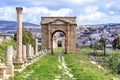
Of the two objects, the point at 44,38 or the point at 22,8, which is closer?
the point at 22,8

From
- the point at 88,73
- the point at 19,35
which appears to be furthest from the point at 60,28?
the point at 88,73

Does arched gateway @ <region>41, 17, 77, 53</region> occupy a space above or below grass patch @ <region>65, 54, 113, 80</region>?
above

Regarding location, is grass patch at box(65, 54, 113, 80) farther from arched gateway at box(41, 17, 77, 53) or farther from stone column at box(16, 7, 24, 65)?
arched gateway at box(41, 17, 77, 53)

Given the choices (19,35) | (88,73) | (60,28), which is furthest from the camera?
(60,28)

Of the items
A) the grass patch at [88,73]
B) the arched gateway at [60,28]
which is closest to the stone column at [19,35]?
the grass patch at [88,73]

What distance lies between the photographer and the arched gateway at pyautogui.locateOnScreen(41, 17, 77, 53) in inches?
2606

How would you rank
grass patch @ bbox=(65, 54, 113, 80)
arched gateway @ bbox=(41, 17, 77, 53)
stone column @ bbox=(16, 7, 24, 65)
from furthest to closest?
1. arched gateway @ bbox=(41, 17, 77, 53)
2. stone column @ bbox=(16, 7, 24, 65)
3. grass patch @ bbox=(65, 54, 113, 80)

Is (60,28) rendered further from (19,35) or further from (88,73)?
(88,73)

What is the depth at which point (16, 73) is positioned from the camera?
976 inches

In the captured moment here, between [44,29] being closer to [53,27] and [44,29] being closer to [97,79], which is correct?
[53,27]

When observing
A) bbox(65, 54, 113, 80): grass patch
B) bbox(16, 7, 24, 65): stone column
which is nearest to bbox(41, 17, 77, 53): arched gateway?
bbox(65, 54, 113, 80): grass patch

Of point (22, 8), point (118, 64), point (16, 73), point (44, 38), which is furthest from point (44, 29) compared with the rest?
point (16, 73)

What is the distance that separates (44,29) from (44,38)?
5.42 feet

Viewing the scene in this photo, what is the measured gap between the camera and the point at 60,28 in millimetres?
66750
